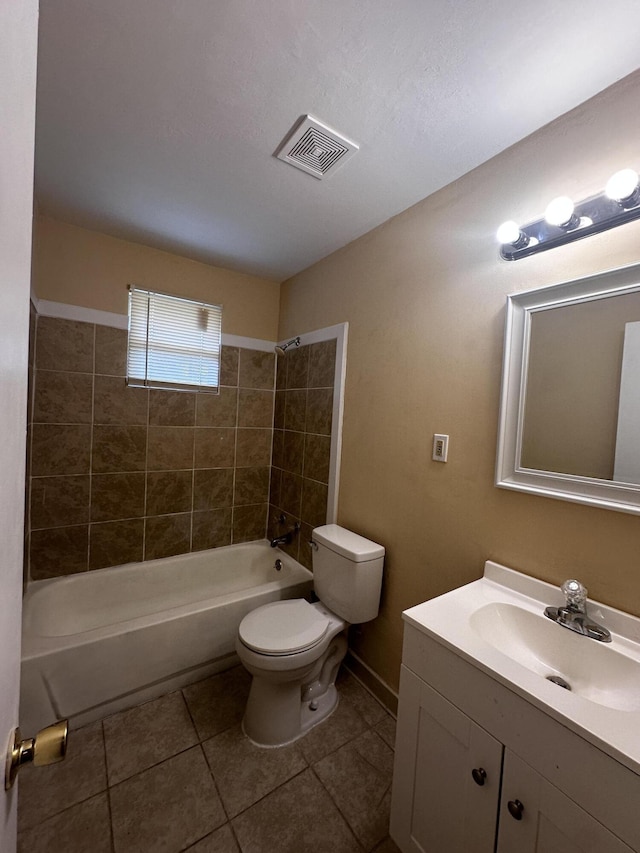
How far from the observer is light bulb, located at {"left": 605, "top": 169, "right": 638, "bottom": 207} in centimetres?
88

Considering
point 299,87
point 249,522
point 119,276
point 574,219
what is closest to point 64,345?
point 119,276

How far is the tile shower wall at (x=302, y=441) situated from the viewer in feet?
6.80

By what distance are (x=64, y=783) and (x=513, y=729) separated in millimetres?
1598

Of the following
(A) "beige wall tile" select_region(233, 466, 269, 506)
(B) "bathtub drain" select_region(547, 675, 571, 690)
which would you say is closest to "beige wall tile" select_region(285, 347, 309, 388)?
(A) "beige wall tile" select_region(233, 466, 269, 506)

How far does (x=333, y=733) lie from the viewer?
4.97 ft

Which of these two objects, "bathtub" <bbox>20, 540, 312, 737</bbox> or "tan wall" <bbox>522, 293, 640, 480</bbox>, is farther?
"bathtub" <bbox>20, 540, 312, 737</bbox>

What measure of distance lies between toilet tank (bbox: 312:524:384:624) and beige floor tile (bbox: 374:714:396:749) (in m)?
0.44

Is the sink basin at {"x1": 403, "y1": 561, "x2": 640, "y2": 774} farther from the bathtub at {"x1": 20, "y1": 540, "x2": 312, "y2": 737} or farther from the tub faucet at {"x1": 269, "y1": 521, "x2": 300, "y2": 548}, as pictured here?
the tub faucet at {"x1": 269, "y1": 521, "x2": 300, "y2": 548}

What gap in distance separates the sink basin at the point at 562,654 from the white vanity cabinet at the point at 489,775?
20 centimetres

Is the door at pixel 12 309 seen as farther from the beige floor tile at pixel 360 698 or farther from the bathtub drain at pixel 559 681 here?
the beige floor tile at pixel 360 698

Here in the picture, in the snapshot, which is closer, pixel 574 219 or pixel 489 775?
pixel 489 775

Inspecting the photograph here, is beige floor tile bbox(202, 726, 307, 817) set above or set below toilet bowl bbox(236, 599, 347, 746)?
below

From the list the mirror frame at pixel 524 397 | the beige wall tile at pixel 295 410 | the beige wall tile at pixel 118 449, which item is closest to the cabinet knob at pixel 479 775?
the mirror frame at pixel 524 397

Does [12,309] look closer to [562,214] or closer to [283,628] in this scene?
[562,214]
